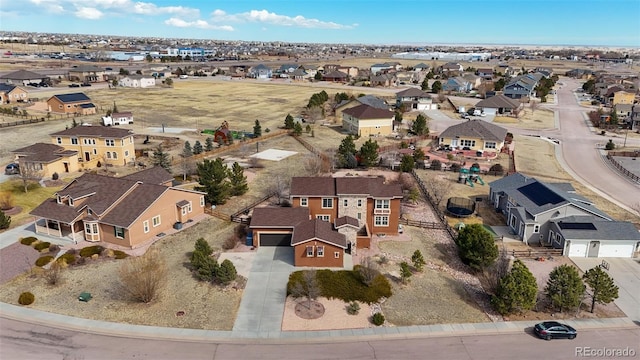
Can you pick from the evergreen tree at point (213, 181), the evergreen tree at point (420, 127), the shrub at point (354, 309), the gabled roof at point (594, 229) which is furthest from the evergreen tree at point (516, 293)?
the evergreen tree at point (420, 127)

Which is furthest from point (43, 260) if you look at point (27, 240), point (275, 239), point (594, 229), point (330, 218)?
point (594, 229)

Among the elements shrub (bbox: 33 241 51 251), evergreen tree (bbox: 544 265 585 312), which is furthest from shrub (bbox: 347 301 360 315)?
shrub (bbox: 33 241 51 251)

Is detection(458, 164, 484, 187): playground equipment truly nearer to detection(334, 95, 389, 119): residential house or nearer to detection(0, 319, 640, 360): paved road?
detection(0, 319, 640, 360): paved road

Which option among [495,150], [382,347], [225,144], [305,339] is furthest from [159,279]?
[495,150]

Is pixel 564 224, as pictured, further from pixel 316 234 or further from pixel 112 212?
pixel 112 212

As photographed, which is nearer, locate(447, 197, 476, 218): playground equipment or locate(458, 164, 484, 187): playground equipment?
locate(447, 197, 476, 218): playground equipment
